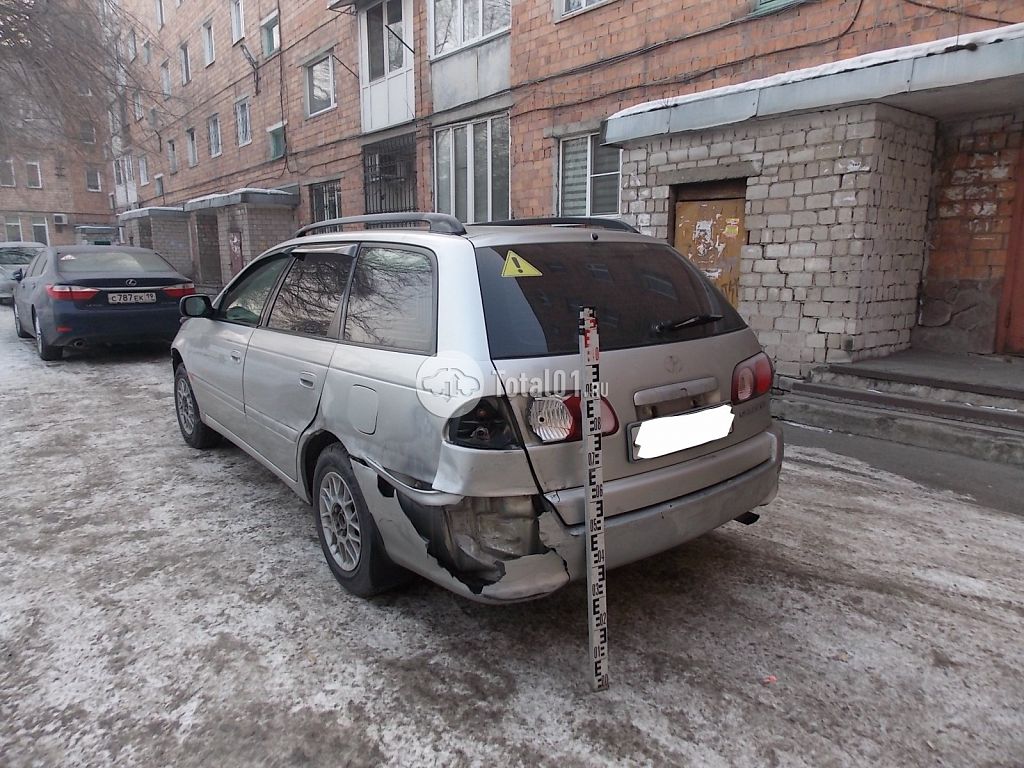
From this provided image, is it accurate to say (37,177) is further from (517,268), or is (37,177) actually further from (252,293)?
(517,268)

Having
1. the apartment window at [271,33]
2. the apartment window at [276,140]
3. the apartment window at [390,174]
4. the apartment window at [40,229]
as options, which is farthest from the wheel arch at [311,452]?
the apartment window at [40,229]

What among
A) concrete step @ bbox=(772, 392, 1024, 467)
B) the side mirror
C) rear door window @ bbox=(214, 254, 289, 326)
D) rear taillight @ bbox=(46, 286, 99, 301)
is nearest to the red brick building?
concrete step @ bbox=(772, 392, 1024, 467)

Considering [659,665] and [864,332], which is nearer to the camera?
[659,665]

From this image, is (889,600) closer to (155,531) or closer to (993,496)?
(993,496)

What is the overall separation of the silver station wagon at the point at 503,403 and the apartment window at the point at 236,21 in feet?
65.3

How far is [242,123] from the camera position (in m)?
20.0

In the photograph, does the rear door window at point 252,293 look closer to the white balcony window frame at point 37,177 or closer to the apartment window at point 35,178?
the white balcony window frame at point 37,177

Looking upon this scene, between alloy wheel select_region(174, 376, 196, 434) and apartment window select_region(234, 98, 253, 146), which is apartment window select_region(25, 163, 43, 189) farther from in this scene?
alloy wheel select_region(174, 376, 196, 434)

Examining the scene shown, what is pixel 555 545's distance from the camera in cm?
219

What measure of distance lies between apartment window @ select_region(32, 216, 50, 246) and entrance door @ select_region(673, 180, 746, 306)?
43.5 metres

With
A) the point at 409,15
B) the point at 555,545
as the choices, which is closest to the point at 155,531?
the point at 555,545

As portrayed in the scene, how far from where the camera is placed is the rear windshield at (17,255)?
1734cm

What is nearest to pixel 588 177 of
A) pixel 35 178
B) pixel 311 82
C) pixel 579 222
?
pixel 579 222

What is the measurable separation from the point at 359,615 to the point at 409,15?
1300 centimetres
